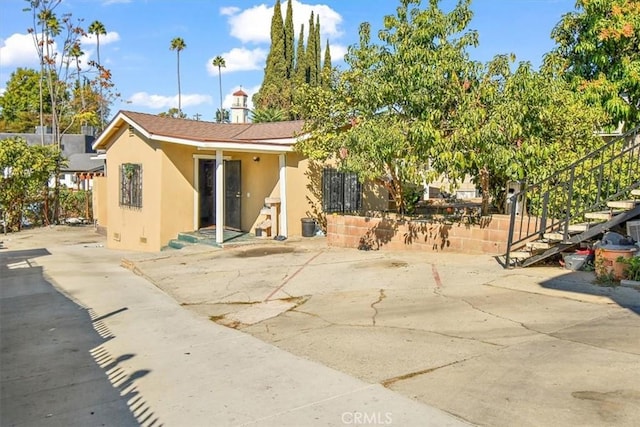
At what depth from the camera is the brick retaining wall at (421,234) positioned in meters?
10.3

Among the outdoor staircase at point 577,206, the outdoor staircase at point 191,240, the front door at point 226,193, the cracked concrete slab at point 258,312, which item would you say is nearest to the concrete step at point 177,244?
the outdoor staircase at point 191,240

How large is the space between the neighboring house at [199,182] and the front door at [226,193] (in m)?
0.03

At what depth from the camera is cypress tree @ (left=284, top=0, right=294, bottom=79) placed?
1940 inches

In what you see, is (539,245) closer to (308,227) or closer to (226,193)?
(308,227)

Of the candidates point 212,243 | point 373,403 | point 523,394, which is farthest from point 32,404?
point 212,243

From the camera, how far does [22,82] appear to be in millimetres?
59344

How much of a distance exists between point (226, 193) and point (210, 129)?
3065 millimetres

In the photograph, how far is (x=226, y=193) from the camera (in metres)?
15.8

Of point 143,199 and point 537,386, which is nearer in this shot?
point 537,386

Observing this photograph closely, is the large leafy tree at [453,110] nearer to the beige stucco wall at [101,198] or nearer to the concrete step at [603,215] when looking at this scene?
the concrete step at [603,215]

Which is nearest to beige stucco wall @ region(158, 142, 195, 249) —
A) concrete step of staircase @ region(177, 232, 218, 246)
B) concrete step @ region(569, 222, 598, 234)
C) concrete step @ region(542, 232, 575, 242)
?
concrete step of staircase @ region(177, 232, 218, 246)

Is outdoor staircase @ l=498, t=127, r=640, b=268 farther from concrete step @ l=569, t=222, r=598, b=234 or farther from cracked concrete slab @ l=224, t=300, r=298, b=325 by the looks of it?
cracked concrete slab @ l=224, t=300, r=298, b=325

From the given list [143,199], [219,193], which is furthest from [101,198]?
[219,193]

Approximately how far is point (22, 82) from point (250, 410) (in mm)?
67577
